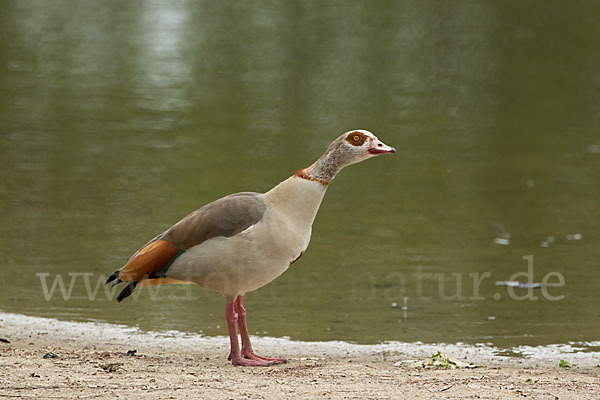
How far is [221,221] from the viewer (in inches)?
285

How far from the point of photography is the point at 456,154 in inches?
646

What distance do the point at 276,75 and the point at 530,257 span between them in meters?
13.0

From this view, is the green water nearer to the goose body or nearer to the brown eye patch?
the goose body

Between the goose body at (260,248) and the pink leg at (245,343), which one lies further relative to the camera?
the pink leg at (245,343)

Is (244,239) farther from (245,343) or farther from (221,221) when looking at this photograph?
(245,343)

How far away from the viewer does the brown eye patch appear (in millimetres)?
7316

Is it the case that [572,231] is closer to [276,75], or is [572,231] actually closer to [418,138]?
[418,138]

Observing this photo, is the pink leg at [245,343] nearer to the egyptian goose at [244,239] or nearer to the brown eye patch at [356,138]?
the egyptian goose at [244,239]

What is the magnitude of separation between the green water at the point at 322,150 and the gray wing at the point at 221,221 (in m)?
1.96

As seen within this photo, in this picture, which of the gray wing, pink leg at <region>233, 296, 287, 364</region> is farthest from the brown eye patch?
pink leg at <region>233, 296, 287, 364</region>

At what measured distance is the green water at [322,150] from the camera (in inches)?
388

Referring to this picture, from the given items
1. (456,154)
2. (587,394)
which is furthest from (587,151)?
(587,394)

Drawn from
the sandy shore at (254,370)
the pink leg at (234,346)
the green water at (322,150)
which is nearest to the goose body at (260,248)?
the pink leg at (234,346)

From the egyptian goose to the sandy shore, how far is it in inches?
23.8
